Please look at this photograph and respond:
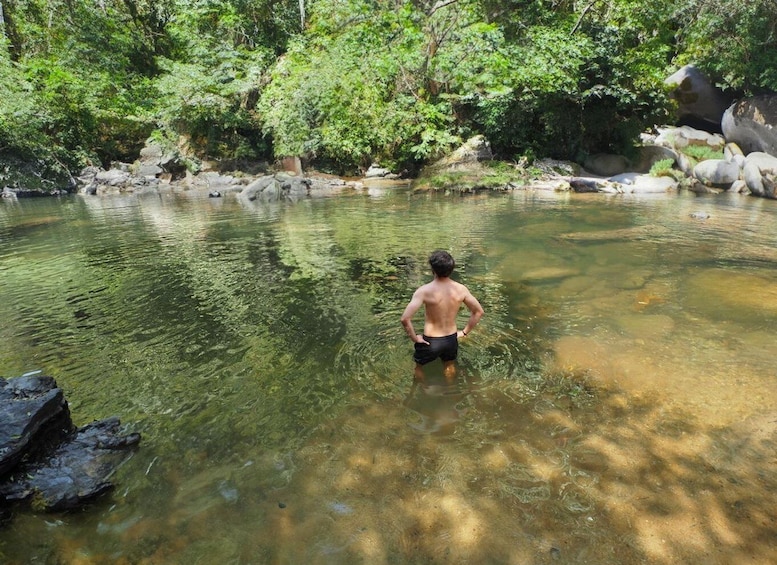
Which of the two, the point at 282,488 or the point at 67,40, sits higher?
the point at 67,40

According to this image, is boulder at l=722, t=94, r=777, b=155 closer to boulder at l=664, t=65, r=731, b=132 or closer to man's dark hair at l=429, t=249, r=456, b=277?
boulder at l=664, t=65, r=731, b=132

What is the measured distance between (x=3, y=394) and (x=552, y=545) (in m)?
3.89

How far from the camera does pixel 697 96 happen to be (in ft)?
76.8

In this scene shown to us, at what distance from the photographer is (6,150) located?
24312 millimetres

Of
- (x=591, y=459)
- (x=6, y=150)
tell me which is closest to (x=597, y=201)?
(x=591, y=459)

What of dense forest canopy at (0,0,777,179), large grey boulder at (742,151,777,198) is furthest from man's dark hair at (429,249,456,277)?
large grey boulder at (742,151,777,198)

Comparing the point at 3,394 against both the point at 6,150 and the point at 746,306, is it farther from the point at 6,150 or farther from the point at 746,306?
the point at 6,150

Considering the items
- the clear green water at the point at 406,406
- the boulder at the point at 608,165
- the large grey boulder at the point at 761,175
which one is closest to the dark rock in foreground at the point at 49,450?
the clear green water at the point at 406,406

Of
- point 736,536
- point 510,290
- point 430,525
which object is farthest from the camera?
point 510,290

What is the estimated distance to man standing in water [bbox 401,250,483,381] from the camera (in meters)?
4.17

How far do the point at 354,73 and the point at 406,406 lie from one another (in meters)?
25.6

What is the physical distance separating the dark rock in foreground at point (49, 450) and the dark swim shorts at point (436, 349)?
2.44 meters

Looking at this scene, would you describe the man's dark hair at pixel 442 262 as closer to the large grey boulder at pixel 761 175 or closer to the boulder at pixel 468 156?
the large grey boulder at pixel 761 175

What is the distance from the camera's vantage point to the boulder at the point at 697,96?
906 inches
